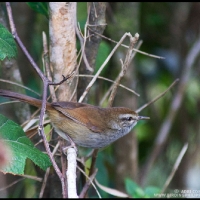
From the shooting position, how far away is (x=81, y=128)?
3523mm

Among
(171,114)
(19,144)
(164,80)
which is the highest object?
(164,80)

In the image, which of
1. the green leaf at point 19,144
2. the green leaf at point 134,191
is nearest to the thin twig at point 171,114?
the green leaf at point 134,191

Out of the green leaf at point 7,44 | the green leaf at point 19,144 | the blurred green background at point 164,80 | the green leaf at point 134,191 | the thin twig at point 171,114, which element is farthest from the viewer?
the blurred green background at point 164,80

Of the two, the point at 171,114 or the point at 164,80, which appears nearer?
the point at 171,114

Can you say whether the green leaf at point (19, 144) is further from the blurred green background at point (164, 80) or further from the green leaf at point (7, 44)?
the blurred green background at point (164, 80)

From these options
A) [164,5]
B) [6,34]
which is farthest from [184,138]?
[6,34]

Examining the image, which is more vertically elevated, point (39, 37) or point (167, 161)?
point (39, 37)

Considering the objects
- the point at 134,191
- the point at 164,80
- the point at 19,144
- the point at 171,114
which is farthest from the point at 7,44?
the point at 164,80

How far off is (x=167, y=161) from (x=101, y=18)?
124 inches

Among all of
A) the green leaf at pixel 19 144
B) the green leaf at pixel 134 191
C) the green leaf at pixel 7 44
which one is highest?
the green leaf at pixel 7 44

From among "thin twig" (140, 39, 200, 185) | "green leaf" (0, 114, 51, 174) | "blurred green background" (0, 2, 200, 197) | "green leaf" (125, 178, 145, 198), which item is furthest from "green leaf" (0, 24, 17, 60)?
"thin twig" (140, 39, 200, 185)

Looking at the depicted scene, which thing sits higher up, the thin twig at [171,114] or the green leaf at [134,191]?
the thin twig at [171,114]

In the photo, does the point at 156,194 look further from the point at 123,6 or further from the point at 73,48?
the point at 123,6

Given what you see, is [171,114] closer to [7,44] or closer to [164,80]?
[164,80]
